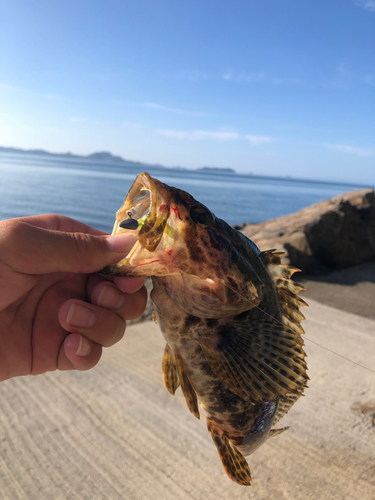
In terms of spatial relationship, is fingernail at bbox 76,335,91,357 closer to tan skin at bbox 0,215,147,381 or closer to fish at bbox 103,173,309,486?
tan skin at bbox 0,215,147,381

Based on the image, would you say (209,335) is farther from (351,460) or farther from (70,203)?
(70,203)

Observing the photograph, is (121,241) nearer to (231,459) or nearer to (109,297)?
(109,297)

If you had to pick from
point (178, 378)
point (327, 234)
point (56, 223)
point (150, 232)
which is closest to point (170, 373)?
point (178, 378)

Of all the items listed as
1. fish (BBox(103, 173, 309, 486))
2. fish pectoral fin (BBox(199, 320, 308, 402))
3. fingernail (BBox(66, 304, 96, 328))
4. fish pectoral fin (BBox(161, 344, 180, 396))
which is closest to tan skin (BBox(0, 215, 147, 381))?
fingernail (BBox(66, 304, 96, 328))

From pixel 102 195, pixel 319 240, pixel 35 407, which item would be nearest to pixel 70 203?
pixel 102 195

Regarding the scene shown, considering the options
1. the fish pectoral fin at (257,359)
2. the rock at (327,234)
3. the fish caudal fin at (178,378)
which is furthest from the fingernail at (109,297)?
the rock at (327,234)

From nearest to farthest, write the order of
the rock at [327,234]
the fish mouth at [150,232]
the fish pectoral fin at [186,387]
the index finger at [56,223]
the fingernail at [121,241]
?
the fish mouth at [150,232], the fish pectoral fin at [186,387], the fingernail at [121,241], the index finger at [56,223], the rock at [327,234]

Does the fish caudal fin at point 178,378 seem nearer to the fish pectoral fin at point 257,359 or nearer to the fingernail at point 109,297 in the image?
the fish pectoral fin at point 257,359
